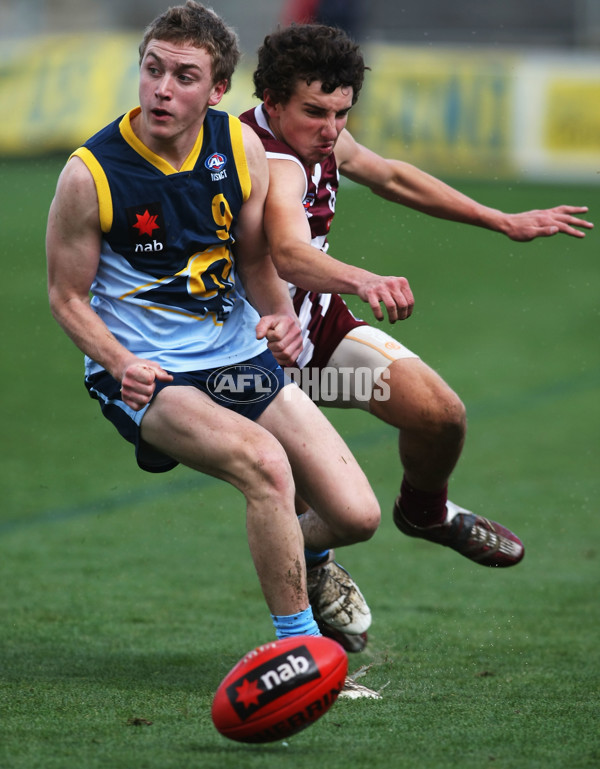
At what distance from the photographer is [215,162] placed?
4.02 meters

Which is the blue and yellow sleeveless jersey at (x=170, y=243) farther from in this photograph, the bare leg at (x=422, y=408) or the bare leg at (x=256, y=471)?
the bare leg at (x=422, y=408)

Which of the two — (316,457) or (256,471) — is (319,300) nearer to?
(316,457)

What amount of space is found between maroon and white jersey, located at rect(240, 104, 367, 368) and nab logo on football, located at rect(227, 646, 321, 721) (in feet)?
5.40

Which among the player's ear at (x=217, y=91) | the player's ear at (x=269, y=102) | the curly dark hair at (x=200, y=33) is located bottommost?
the player's ear at (x=269, y=102)

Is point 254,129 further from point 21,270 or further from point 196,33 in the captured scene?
point 21,270

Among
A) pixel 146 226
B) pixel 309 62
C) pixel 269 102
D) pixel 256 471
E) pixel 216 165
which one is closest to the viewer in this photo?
pixel 256 471

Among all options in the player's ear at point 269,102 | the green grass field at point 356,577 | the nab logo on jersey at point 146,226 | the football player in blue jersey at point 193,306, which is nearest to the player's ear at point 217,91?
the football player in blue jersey at point 193,306

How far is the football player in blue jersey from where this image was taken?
3.69 metres

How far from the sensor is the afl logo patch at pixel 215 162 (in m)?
4.00

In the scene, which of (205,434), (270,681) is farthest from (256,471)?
(270,681)

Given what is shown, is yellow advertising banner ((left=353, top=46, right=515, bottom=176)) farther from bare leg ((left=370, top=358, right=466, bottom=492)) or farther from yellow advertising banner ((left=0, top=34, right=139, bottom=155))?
bare leg ((left=370, top=358, right=466, bottom=492))

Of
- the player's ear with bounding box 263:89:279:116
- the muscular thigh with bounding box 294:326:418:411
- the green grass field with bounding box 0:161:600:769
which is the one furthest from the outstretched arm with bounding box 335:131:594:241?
the green grass field with bounding box 0:161:600:769

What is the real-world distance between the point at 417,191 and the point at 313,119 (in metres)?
0.83

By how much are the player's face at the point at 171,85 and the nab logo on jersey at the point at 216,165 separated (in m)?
0.15
